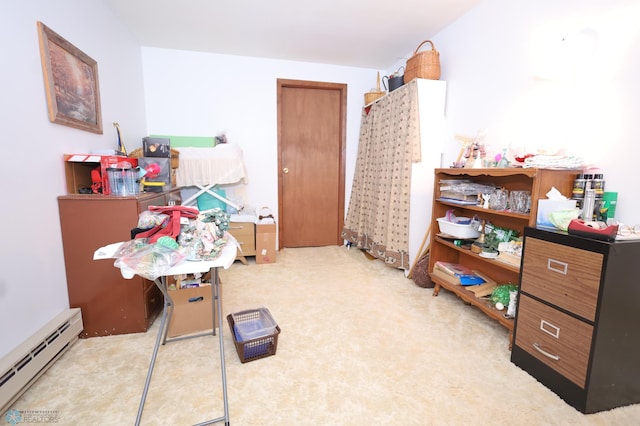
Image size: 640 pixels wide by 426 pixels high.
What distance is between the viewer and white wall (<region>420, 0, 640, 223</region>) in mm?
1525

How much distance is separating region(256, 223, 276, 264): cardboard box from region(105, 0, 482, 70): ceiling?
6.41 ft

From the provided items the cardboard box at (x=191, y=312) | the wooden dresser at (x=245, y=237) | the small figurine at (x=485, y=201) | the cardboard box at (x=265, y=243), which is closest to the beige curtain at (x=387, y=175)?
the small figurine at (x=485, y=201)

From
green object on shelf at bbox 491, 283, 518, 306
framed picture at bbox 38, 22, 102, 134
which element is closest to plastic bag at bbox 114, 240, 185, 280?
framed picture at bbox 38, 22, 102, 134

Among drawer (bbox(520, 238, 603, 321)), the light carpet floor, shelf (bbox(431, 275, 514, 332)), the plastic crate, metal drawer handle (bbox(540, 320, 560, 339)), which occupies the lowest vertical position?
the light carpet floor

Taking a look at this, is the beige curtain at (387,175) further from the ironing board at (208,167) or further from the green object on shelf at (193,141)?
the green object on shelf at (193,141)

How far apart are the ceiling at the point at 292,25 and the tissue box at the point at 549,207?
1.78 metres

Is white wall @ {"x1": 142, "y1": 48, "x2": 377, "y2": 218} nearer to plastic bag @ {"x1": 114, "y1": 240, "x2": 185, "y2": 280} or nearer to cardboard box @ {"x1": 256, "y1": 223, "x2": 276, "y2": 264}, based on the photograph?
cardboard box @ {"x1": 256, "y1": 223, "x2": 276, "y2": 264}

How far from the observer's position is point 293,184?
3.98 meters

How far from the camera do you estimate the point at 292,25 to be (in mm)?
2768

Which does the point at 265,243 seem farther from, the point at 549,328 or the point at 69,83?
the point at 549,328

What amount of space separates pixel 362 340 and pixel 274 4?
261 cm

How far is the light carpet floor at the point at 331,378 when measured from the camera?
1328 millimetres

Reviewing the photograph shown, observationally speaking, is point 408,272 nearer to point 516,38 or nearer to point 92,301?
point 516,38

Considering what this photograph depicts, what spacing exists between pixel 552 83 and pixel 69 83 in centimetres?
303
